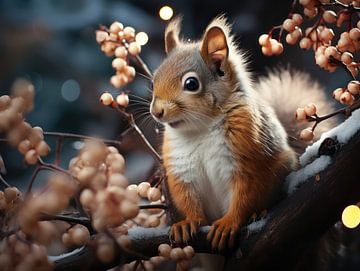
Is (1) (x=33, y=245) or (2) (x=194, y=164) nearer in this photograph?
(1) (x=33, y=245)

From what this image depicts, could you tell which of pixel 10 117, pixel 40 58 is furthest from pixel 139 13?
pixel 10 117

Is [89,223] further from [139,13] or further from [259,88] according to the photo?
[139,13]

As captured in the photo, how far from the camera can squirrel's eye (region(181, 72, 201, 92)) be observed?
0.81 metres

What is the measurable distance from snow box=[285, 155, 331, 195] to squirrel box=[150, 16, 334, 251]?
2cm

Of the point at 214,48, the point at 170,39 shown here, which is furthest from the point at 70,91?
the point at 214,48

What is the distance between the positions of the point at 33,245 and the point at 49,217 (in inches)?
1.8

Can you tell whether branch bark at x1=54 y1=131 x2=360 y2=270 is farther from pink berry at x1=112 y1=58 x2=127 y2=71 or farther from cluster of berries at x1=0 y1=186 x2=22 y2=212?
pink berry at x1=112 y1=58 x2=127 y2=71

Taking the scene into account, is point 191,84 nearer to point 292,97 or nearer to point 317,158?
point 317,158

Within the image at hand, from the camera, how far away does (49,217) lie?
1.79 ft

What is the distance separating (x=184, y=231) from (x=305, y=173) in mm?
179

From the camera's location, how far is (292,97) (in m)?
1.14

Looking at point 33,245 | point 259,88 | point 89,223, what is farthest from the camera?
point 259,88

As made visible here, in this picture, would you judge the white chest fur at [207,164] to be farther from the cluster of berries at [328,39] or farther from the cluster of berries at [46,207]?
the cluster of berries at [46,207]

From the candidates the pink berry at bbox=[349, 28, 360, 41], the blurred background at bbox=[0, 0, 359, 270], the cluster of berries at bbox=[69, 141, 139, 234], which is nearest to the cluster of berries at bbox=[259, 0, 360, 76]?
the pink berry at bbox=[349, 28, 360, 41]
